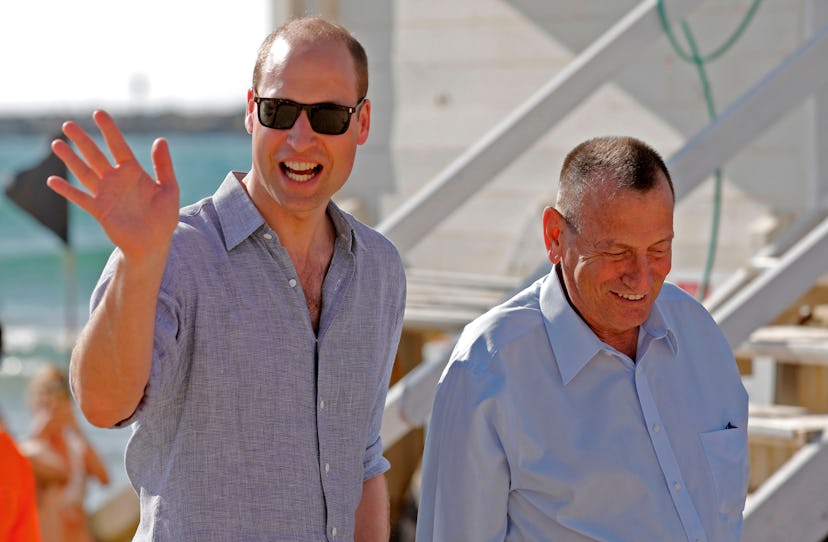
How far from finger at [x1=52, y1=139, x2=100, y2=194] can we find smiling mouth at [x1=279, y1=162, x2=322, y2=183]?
433 mm

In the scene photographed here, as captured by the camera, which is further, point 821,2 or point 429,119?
point 429,119

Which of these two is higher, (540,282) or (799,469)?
(540,282)

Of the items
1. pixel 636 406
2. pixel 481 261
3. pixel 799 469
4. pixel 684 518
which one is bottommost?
pixel 481 261

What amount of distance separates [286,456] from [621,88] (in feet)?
14.1

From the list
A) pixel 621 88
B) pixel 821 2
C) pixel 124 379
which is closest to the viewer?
pixel 124 379

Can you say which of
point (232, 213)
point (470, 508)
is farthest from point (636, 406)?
point (232, 213)

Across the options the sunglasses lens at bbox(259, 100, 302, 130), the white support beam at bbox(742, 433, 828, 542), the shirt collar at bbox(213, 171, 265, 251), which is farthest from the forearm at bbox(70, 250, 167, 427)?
the white support beam at bbox(742, 433, 828, 542)

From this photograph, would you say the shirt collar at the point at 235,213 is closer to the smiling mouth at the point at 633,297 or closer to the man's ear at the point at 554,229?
the man's ear at the point at 554,229

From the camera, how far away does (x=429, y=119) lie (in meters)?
6.90

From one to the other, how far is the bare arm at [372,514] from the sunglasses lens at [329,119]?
67cm

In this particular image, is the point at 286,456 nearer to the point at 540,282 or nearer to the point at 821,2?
the point at 540,282

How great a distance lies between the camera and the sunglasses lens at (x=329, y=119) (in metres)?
2.40

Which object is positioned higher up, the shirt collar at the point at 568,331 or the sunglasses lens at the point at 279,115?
the sunglasses lens at the point at 279,115

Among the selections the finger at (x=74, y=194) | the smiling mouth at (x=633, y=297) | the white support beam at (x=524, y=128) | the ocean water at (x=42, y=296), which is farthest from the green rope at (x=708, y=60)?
the ocean water at (x=42, y=296)
